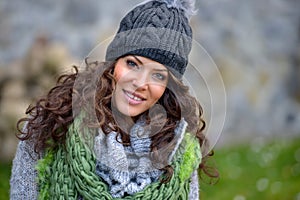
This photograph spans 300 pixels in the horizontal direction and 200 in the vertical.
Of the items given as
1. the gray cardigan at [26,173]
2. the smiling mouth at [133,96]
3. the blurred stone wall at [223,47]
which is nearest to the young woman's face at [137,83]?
the smiling mouth at [133,96]

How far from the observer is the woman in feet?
7.64

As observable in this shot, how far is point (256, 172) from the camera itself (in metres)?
5.12

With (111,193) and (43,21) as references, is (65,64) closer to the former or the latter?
(43,21)

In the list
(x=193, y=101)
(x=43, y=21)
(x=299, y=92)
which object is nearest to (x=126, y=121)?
(x=193, y=101)

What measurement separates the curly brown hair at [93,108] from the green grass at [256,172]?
1675 mm

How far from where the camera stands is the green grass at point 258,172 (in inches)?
186

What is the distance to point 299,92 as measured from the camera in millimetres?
→ 6184

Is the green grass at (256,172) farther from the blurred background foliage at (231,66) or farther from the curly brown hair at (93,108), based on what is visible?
the curly brown hair at (93,108)

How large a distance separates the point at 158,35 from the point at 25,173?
27.2 inches

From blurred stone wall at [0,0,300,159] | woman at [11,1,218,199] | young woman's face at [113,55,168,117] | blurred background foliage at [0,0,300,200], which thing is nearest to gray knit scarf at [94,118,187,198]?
woman at [11,1,218,199]

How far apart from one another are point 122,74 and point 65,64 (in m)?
2.36

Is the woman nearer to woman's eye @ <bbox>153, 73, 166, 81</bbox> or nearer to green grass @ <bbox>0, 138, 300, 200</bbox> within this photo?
woman's eye @ <bbox>153, 73, 166, 81</bbox>

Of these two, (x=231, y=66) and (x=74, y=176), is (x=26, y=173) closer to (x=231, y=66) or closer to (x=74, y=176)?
(x=74, y=176)

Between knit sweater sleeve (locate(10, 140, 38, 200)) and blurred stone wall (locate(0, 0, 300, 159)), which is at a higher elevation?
blurred stone wall (locate(0, 0, 300, 159))
